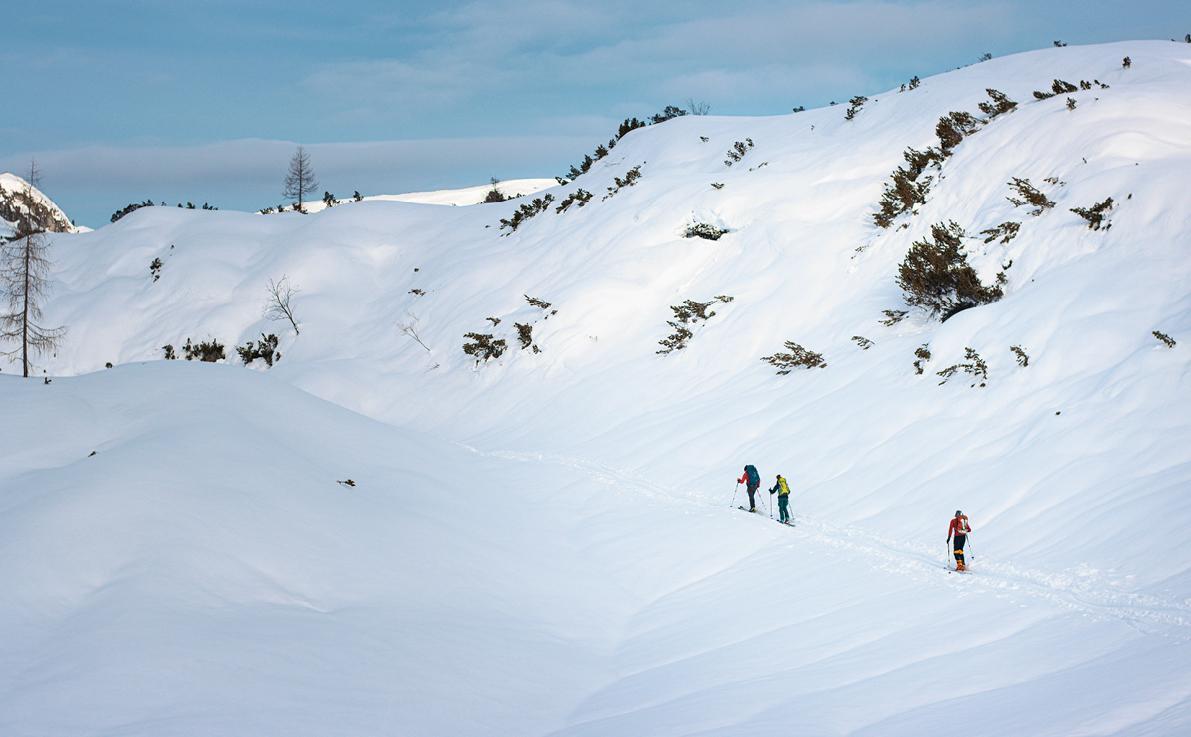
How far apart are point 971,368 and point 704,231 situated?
18.3 metres

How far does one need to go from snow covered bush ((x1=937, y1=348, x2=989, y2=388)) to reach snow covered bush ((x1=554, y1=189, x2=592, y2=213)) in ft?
93.0

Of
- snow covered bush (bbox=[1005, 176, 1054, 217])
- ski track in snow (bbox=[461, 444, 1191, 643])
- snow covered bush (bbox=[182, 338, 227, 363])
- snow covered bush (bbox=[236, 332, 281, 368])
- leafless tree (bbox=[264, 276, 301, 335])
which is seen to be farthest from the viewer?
leafless tree (bbox=[264, 276, 301, 335])

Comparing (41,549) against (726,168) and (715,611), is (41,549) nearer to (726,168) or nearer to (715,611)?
(715,611)

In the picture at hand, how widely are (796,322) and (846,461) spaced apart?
865 cm

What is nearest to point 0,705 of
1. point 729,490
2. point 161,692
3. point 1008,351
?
point 161,692

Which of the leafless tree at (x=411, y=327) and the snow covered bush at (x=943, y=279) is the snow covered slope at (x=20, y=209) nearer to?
the leafless tree at (x=411, y=327)

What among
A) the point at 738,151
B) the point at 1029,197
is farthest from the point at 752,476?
the point at 738,151

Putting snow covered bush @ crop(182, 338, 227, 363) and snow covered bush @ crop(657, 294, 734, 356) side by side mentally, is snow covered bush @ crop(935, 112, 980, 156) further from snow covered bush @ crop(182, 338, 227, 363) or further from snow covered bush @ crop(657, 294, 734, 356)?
snow covered bush @ crop(182, 338, 227, 363)

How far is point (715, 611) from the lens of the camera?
12.3m

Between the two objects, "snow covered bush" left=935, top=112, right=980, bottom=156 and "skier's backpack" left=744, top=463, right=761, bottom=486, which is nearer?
"skier's backpack" left=744, top=463, right=761, bottom=486

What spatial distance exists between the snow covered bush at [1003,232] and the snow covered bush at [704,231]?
43.5 feet

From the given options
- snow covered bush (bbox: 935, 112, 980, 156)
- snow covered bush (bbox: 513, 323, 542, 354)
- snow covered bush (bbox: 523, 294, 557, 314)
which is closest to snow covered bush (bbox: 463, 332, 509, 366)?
snow covered bush (bbox: 513, 323, 542, 354)

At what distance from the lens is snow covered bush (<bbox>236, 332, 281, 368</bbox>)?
42.1m

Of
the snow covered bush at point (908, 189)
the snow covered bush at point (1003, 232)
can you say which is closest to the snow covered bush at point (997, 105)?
the snow covered bush at point (908, 189)
